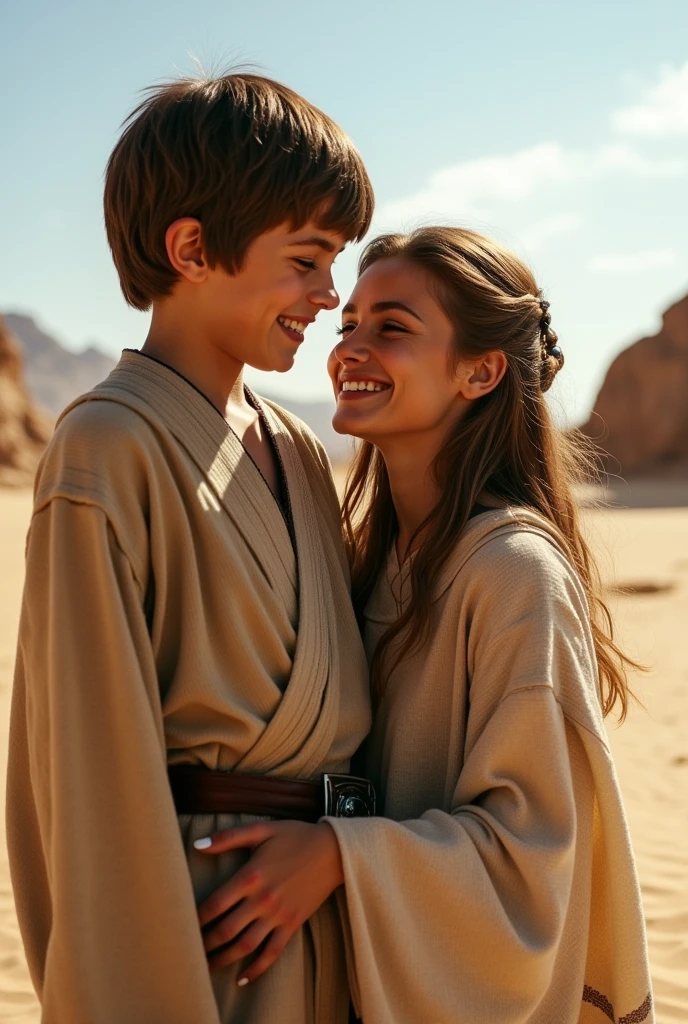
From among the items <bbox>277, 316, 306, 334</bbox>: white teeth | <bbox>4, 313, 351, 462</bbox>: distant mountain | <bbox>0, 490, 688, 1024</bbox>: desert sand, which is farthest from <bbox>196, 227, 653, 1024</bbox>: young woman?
<bbox>4, 313, 351, 462</bbox>: distant mountain

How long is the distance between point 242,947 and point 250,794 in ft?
0.87

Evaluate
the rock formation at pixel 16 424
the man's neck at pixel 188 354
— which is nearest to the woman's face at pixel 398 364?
the man's neck at pixel 188 354

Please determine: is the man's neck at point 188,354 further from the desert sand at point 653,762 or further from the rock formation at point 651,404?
the rock formation at point 651,404

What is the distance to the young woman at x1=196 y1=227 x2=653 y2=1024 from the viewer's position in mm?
2049

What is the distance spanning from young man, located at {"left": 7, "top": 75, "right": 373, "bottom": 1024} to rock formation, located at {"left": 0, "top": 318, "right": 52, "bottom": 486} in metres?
31.1

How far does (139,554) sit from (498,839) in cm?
91

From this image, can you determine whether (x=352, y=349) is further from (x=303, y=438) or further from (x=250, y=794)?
(x=250, y=794)

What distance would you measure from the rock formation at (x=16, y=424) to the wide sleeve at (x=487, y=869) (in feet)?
103

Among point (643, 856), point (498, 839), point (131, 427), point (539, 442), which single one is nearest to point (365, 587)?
point (539, 442)

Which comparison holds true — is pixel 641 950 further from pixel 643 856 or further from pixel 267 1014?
pixel 643 856

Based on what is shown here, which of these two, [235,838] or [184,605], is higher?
[184,605]

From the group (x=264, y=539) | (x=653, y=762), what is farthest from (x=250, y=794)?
(x=653, y=762)

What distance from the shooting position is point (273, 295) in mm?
2205

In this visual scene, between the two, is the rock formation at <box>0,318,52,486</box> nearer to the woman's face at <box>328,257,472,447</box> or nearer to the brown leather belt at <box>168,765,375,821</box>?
the woman's face at <box>328,257,472,447</box>
